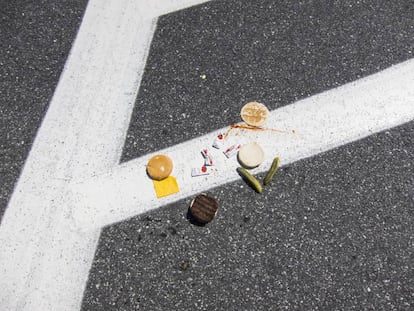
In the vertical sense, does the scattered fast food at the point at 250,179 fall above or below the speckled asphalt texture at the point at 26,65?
below

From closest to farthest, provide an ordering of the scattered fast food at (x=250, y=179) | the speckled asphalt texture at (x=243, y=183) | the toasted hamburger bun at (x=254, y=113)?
the speckled asphalt texture at (x=243, y=183) → the scattered fast food at (x=250, y=179) → the toasted hamburger bun at (x=254, y=113)

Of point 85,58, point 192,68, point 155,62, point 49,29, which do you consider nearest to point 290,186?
point 192,68

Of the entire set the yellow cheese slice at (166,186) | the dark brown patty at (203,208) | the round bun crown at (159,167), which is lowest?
the dark brown patty at (203,208)

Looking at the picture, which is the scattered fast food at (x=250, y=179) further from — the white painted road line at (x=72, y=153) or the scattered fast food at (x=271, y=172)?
the white painted road line at (x=72, y=153)

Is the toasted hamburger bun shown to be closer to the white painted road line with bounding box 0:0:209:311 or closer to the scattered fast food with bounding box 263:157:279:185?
the scattered fast food with bounding box 263:157:279:185

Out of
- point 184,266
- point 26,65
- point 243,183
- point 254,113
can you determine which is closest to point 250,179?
point 243,183

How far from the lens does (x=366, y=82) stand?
8.37ft

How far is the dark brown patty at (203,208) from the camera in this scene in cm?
225

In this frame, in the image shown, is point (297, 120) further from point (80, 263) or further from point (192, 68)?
point (80, 263)

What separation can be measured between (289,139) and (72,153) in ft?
4.30

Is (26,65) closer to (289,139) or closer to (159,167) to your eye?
(159,167)

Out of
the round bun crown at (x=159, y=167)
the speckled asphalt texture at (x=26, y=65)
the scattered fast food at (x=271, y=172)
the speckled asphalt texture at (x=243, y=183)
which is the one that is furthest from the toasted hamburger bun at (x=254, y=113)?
the speckled asphalt texture at (x=26, y=65)

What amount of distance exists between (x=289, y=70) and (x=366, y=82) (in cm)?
48

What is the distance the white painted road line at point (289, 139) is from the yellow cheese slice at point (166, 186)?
3 centimetres
